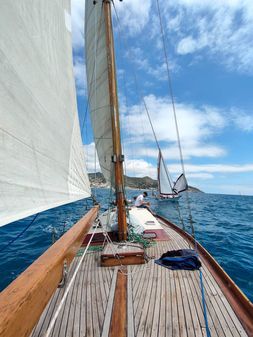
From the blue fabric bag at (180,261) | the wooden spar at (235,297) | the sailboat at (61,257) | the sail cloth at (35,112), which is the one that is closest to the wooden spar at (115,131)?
the sailboat at (61,257)

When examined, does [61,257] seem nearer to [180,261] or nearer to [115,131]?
[180,261]

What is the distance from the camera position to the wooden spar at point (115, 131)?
4973 millimetres

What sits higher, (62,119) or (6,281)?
(62,119)

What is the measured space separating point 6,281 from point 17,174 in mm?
4677

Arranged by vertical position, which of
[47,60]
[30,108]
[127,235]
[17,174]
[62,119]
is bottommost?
[127,235]

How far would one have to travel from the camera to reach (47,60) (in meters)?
2.76

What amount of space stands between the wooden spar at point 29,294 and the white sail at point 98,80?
14.1 feet

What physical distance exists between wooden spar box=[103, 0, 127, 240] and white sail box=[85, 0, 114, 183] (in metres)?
0.61

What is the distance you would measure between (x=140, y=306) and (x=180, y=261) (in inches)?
59.6

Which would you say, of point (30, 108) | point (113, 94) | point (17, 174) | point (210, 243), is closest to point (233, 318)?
point (17, 174)

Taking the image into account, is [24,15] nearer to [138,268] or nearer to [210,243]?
[138,268]

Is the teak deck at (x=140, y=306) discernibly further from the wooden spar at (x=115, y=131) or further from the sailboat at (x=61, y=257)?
the wooden spar at (x=115, y=131)

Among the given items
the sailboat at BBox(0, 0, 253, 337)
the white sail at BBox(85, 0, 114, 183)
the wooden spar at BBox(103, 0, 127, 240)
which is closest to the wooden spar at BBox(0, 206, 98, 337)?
the sailboat at BBox(0, 0, 253, 337)

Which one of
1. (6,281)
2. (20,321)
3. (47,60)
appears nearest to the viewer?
(20,321)
